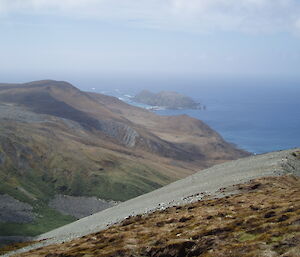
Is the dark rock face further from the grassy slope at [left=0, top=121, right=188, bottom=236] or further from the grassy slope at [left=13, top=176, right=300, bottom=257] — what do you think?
the grassy slope at [left=13, top=176, right=300, bottom=257]

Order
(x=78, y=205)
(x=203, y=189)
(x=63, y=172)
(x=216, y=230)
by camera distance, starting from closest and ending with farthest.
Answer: (x=216, y=230)
(x=203, y=189)
(x=78, y=205)
(x=63, y=172)

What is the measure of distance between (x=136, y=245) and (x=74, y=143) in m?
127

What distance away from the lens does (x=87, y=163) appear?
13550 centimetres

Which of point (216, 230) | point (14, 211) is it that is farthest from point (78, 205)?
point (216, 230)

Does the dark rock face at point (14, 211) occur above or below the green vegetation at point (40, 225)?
above

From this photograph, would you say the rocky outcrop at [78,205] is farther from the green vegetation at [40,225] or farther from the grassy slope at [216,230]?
the grassy slope at [216,230]

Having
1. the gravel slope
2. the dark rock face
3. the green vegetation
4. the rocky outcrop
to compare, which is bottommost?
the rocky outcrop

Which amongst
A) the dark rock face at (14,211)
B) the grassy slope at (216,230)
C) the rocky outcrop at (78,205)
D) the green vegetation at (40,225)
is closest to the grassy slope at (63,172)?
the green vegetation at (40,225)

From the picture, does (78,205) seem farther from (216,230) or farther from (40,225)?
(216,230)

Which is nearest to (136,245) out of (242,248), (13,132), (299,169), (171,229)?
(171,229)

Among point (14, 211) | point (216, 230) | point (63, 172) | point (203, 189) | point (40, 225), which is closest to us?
point (216, 230)

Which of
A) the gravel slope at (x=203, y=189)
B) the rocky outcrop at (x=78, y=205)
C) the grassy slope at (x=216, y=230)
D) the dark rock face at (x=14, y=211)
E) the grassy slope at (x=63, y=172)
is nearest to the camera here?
the grassy slope at (x=216, y=230)

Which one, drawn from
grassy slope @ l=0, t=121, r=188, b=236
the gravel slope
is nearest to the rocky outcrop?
grassy slope @ l=0, t=121, r=188, b=236

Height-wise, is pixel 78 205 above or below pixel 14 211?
below
